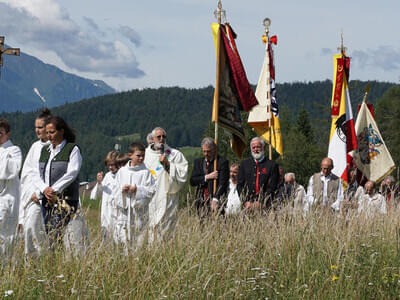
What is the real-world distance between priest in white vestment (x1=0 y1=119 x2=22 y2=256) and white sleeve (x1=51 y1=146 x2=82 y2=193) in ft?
1.64

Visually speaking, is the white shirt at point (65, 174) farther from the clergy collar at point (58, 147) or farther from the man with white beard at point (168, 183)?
the man with white beard at point (168, 183)

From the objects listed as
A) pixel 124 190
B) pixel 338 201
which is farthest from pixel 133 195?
pixel 338 201

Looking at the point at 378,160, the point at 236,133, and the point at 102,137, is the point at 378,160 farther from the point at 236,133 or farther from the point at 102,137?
the point at 102,137

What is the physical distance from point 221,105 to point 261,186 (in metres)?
1.43

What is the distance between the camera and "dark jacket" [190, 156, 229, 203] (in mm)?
8938

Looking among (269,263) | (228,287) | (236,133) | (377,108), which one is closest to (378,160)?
(236,133)

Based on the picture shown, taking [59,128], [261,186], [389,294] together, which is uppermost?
[59,128]

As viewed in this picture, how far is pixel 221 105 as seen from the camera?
389 inches

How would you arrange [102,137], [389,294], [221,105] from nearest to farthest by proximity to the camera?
[389,294] < [221,105] < [102,137]

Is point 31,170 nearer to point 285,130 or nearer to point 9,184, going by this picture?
point 9,184

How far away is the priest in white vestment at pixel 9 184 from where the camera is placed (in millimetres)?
6398

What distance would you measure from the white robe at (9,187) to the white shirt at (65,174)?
0.31m

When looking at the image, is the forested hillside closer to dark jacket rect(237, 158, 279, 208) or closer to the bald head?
the bald head

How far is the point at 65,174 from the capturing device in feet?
20.7
